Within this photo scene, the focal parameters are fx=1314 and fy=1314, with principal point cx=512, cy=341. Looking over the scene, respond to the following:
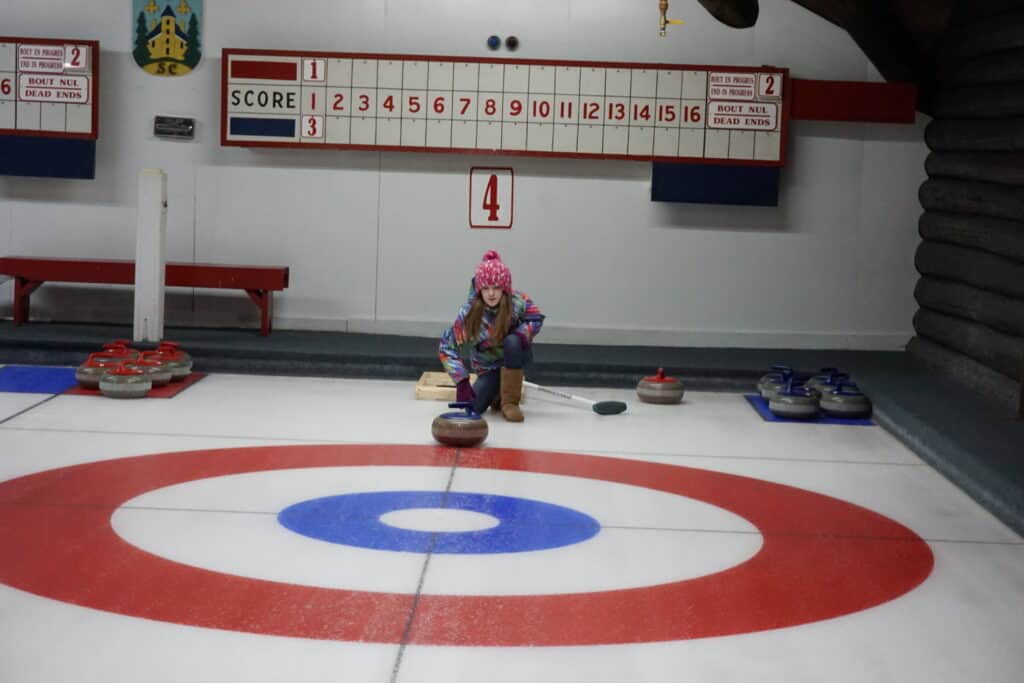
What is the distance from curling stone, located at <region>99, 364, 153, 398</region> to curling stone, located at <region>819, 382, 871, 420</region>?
4.30 m

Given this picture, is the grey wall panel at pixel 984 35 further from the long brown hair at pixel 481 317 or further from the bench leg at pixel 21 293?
the bench leg at pixel 21 293

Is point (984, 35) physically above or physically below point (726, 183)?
above

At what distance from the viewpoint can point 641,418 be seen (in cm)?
827

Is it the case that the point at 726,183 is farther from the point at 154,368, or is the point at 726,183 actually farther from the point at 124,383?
the point at 124,383

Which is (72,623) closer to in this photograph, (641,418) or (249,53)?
(641,418)

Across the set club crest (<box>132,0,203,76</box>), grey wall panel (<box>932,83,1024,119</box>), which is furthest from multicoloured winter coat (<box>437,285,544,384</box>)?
club crest (<box>132,0,203,76</box>)

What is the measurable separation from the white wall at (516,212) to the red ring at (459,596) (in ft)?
14.4

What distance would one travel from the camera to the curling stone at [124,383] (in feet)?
26.7

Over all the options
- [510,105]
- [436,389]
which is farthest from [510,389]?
[510,105]

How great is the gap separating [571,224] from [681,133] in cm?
113

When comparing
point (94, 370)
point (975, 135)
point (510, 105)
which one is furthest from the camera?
point (510, 105)

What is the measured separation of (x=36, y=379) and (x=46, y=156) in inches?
92.3

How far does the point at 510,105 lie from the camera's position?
10023 mm

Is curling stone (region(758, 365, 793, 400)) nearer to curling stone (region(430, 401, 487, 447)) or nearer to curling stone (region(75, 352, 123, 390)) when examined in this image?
curling stone (region(430, 401, 487, 447))
